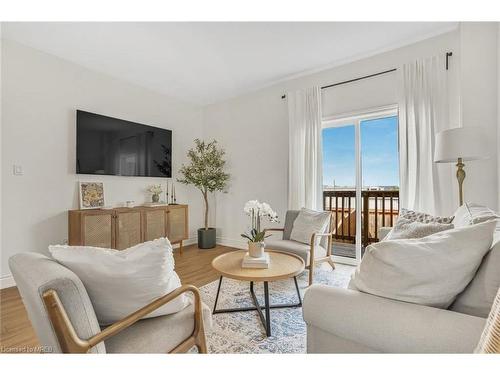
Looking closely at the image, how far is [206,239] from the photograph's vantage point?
4461 millimetres

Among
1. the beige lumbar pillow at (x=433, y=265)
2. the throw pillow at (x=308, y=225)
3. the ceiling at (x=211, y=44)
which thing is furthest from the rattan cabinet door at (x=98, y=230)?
the beige lumbar pillow at (x=433, y=265)

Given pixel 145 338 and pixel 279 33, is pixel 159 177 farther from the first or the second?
pixel 145 338

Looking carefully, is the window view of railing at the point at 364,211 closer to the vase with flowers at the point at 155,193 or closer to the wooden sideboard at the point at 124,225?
the wooden sideboard at the point at 124,225

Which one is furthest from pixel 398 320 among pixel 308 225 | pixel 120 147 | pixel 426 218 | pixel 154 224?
pixel 120 147

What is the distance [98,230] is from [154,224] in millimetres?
777

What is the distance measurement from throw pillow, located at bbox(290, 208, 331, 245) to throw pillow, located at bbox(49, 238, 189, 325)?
2.06 metres

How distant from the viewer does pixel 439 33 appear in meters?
2.83

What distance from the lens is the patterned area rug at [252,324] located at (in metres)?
1.68

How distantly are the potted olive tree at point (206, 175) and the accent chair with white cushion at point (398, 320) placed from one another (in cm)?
347

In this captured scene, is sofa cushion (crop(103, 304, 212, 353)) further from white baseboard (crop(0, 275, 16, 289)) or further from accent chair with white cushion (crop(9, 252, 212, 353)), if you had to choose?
white baseboard (crop(0, 275, 16, 289))

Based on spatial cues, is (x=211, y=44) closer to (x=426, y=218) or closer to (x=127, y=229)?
(x=127, y=229)
